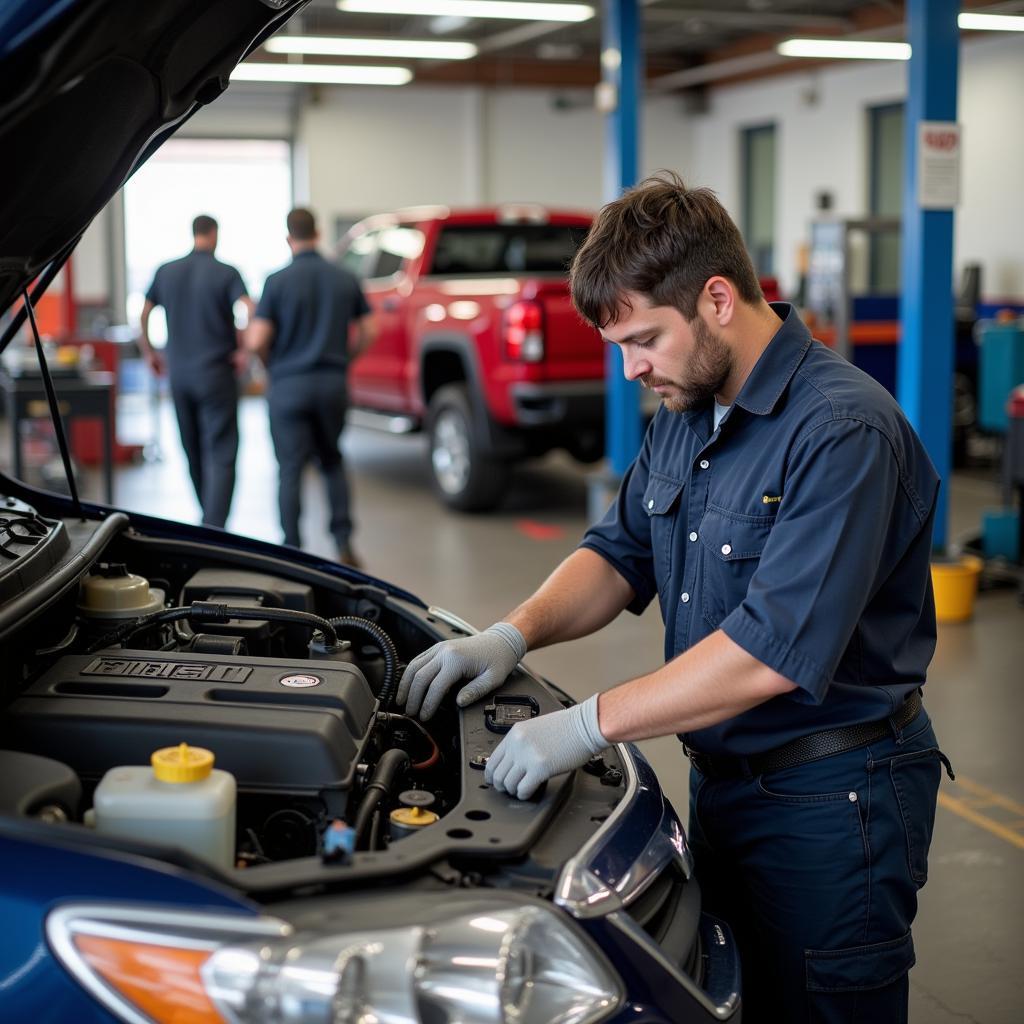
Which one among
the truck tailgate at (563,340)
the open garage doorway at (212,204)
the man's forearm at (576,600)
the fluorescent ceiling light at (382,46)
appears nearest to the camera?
the man's forearm at (576,600)

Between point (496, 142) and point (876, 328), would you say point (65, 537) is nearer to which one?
point (876, 328)

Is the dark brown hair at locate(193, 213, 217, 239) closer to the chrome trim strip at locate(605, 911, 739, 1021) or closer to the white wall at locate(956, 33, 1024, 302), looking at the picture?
the chrome trim strip at locate(605, 911, 739, 1021)

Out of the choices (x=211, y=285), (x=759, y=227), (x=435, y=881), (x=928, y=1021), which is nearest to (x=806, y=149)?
(x=759, y=227)

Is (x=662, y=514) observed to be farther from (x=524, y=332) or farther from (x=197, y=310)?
(x=524, y=332)

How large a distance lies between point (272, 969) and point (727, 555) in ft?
3.39

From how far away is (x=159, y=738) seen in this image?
1.74 meters

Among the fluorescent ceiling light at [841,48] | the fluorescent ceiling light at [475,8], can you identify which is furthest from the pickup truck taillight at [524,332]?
the fluorescent ceiling light at [841,48]

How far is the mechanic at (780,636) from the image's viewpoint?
1.81 metres

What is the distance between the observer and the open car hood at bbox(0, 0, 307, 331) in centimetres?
157

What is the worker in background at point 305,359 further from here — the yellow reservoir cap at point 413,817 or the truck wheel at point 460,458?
the yellow reservoir cap at point 413,817

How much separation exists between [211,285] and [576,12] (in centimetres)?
701

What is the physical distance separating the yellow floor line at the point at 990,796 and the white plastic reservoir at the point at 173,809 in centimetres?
298

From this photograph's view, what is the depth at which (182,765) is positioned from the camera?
5.02 feet

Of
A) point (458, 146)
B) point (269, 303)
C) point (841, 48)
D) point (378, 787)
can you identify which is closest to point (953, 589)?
point (269, 303)
